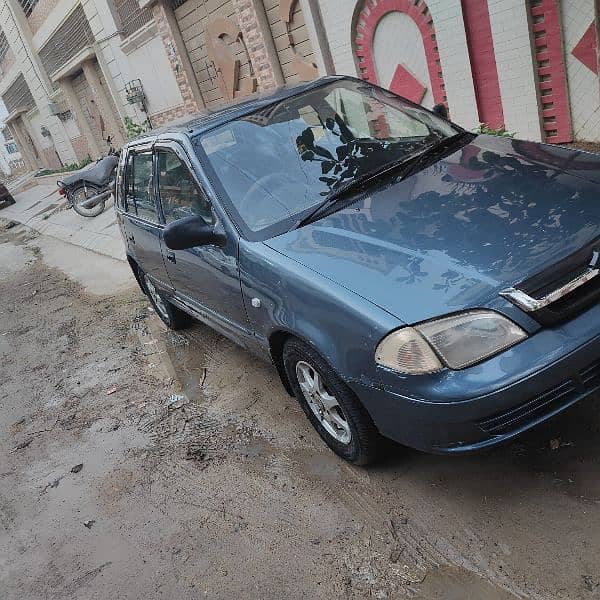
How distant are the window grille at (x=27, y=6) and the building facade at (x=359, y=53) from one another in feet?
11.2

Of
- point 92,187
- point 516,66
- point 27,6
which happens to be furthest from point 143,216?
point 27,6

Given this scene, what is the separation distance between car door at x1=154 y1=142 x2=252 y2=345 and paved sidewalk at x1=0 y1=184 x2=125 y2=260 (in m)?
5.37

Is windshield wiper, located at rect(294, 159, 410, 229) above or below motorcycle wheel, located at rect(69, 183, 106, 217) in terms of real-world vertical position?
above

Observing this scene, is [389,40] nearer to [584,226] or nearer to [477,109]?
[477,109]

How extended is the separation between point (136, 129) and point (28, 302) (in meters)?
8.70

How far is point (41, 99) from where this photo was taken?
2625cm

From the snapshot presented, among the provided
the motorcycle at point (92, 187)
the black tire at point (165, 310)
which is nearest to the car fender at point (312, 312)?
the black tire at point (165, 310)

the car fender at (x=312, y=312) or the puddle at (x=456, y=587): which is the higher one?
the car fender at (x=312, y=312)

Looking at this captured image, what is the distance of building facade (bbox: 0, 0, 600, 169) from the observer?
6.07 metres

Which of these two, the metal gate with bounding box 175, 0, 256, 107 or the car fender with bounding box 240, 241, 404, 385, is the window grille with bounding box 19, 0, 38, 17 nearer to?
the metal gate with bounding box 175, 0, 256, 107

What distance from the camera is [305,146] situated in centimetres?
351

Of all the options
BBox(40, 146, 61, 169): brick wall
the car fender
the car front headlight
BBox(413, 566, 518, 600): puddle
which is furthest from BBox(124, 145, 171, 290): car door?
BBox(40, 146, 61, 169): brick wall

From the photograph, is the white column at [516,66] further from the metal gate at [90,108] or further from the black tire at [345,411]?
the metal gate at [90,108]

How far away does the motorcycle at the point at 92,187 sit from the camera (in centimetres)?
1319
